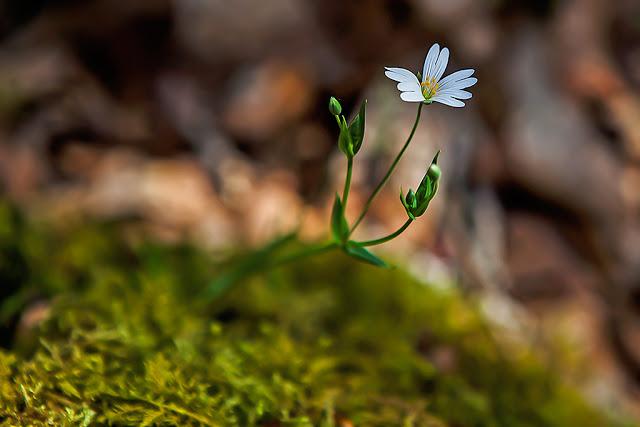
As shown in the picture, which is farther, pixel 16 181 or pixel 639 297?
pixel 639 297

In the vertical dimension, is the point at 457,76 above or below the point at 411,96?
above

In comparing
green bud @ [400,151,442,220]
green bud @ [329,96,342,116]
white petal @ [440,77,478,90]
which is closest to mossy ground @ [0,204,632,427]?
green bud @ [400,151,442,220]

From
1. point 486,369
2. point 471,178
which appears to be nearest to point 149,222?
point 486,369

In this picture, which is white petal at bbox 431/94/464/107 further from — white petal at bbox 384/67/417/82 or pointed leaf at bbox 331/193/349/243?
pointed leaf at bbox 331/193/349/243

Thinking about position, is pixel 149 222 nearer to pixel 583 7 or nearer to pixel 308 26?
pixel 308 26

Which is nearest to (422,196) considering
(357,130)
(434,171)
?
(434,171)

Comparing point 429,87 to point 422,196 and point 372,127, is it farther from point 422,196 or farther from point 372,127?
point 372,127

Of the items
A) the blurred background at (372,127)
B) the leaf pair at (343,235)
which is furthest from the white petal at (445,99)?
the blurred background at (372,127)
